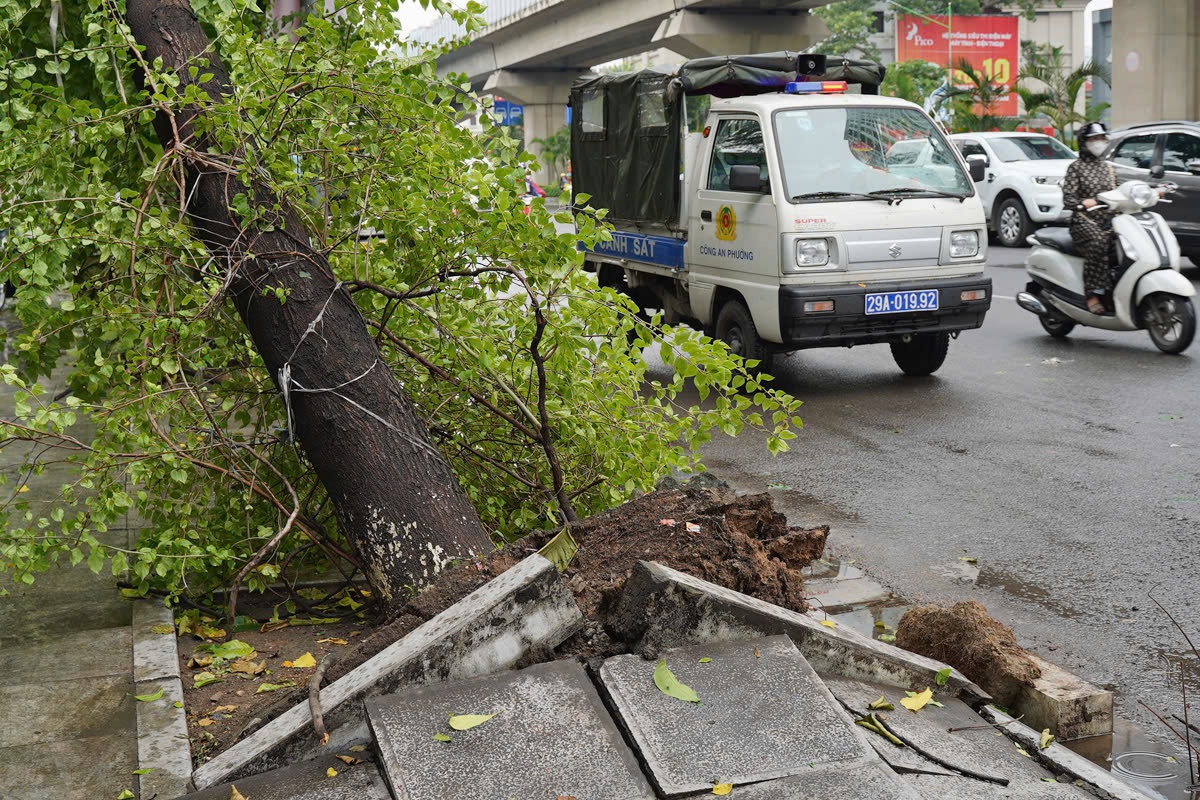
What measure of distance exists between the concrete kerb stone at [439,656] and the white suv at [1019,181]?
17642 mm

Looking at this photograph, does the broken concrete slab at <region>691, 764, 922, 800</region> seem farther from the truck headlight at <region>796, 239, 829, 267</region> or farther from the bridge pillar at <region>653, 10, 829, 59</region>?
the bridge pillar at <region>653, 10, 829, 59</region>

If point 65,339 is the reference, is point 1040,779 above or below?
below

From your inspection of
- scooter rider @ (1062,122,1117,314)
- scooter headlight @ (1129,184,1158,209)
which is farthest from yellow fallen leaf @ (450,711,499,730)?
scooter headlight @ (1129,184,1158,209)

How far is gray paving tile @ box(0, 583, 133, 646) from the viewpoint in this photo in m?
4.86

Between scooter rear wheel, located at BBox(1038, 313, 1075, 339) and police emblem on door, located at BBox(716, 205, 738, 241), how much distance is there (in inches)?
142

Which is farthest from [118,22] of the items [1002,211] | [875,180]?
[1002,211]

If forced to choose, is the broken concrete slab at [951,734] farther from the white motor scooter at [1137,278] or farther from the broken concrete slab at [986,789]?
the white motor scooter at [1137,278]

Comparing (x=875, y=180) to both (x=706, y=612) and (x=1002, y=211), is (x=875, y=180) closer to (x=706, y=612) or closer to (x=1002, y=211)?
(x=706, y=612)

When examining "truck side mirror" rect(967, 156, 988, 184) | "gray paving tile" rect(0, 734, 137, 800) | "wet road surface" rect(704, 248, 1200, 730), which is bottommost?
"wet road surface" rect(704, 248, 1200, 730)

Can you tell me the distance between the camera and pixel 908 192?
970 cm

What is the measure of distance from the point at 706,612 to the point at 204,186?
107 inches

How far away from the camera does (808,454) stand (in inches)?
314

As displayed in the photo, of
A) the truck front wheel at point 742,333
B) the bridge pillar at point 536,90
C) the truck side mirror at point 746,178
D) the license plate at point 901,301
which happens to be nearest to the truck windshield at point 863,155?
the truck side mirror at point 746,178

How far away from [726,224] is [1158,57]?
21160mm
